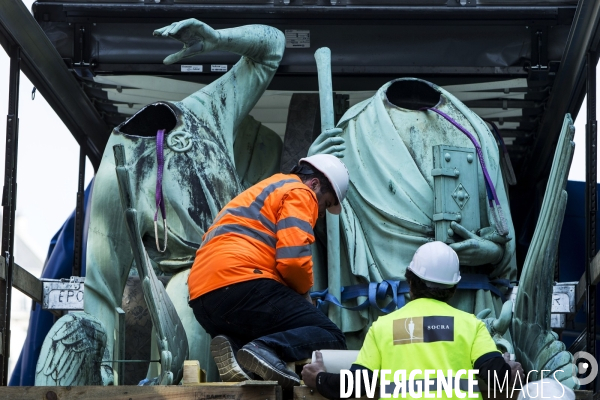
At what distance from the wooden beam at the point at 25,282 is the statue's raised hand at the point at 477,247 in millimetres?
3011

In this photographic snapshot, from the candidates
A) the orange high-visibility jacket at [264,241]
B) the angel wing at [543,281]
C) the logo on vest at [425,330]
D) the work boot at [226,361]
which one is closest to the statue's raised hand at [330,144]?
the orange high-visibility jacket at [264,241]

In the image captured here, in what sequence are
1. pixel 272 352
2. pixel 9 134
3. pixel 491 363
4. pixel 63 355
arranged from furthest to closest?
pixel 9 134 → pixel 63 355 → pixel 272 352 → pixel 491 363

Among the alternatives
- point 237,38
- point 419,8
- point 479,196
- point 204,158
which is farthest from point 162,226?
point 419,8

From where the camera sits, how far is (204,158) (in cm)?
896

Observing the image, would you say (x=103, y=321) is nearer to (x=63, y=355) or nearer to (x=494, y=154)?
(x=63, y=355)

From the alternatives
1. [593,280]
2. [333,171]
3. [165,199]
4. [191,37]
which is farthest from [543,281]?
[191,37]

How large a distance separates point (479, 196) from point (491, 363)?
274 cm

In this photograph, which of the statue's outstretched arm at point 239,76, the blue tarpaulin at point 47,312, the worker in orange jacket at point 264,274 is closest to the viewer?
the worker in orange jacket at point 264,274

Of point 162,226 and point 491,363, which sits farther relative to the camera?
point 162,226

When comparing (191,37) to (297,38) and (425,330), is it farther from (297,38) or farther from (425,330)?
(425,330)

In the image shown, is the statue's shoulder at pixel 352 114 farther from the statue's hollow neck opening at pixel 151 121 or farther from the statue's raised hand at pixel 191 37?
the statue's hollow neck opening at pixel 151 121

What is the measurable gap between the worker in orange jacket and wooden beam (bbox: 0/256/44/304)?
2.49 m

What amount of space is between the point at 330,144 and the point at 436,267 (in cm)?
225

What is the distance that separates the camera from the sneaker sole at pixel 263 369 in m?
6.75
